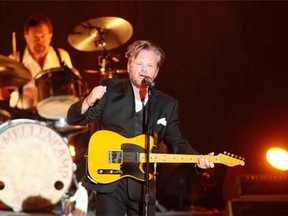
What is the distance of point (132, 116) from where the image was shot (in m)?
3.57

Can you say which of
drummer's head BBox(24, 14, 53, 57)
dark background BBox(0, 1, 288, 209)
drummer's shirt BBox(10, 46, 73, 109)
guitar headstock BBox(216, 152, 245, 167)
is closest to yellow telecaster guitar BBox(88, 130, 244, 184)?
guitar headstock BBox(216, 152, 245, 167)

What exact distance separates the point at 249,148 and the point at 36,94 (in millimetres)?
2942

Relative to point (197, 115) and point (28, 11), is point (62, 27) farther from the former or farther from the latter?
point (197, 115)

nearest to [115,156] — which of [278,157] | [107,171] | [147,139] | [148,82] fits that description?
[107,171]

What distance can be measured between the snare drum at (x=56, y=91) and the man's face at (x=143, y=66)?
2177mm

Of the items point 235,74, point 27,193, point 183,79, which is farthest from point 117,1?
point 27,193

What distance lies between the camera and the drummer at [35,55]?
6.14 metres

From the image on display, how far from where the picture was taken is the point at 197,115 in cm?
710

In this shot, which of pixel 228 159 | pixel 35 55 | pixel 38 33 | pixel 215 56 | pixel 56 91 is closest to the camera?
pixel 228 159

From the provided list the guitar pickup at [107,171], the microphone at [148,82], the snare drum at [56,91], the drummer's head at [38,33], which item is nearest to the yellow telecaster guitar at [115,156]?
the guitar pickup at [107,171]

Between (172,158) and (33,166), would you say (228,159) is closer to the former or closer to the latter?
(172,158)

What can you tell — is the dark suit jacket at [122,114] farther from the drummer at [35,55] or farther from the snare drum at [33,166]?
the drummer at [35,55]

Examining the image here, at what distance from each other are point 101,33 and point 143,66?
2575 mm

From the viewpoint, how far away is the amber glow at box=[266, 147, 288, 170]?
614cm
